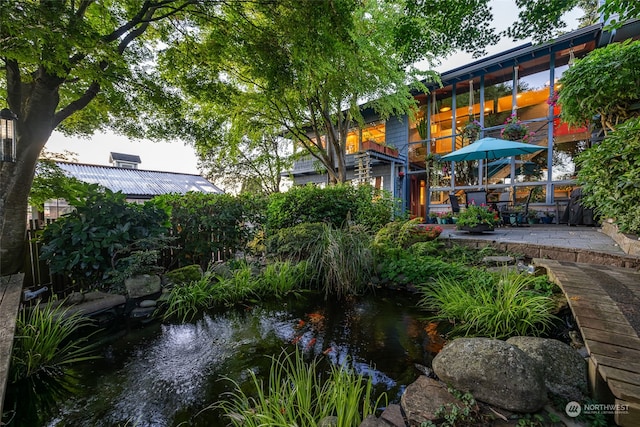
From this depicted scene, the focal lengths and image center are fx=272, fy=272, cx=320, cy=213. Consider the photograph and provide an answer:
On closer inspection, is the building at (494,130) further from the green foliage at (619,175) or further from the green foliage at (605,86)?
the green foliage at (619,175)

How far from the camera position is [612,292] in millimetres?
2223

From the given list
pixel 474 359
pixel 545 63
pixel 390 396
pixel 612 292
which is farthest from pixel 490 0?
pixel 545 63

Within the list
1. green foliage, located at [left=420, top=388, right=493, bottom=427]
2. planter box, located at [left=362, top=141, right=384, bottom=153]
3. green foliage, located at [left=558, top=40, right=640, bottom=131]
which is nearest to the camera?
green foliage, located at [left=420, top=388, right=493, bottom=427]

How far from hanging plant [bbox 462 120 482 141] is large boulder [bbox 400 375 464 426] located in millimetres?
9018

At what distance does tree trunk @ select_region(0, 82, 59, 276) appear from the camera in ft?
10.2

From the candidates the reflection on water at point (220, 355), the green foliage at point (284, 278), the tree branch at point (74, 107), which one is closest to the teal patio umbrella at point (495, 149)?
the reflection on water at point (220, 355)

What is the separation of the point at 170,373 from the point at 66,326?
1279mm

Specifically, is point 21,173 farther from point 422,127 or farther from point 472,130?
point 422,127

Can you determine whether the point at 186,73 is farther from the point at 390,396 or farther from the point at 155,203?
the point at 390,396

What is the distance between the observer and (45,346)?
2.21 m

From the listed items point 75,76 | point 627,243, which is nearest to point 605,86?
point 627,243

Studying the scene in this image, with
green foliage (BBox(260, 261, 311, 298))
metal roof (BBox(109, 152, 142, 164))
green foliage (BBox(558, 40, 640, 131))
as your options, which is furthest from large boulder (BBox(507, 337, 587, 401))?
metal roof (BBox(109, 152, 142, 164))

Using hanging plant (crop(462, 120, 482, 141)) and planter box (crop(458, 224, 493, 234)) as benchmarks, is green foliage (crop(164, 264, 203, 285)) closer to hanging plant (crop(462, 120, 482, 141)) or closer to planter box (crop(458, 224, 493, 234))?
planter box (crop(458, 224, 493, 234))

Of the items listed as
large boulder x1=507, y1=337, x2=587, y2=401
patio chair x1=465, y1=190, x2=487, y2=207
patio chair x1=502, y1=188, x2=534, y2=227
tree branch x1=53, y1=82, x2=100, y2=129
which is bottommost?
large boulder x1=507, y1=337, x2=587, y2=401
